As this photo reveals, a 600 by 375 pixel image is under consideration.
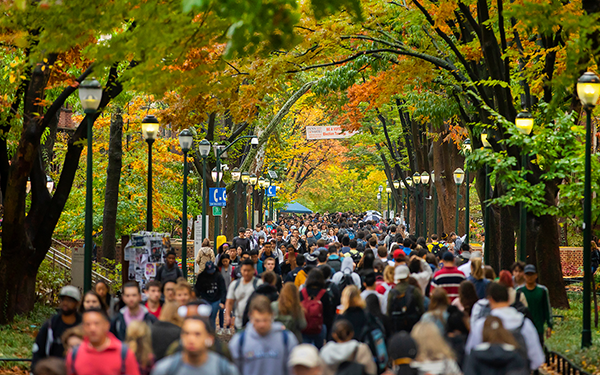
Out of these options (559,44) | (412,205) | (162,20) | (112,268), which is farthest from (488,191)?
(412,205)

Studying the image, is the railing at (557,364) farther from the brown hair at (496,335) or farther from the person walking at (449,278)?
the brown hair at (496,335)

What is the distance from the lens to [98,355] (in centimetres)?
576

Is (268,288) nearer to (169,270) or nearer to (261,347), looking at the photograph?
(169,270)

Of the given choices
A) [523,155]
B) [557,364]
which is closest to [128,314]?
[557,364]

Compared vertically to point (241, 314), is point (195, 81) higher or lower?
higher

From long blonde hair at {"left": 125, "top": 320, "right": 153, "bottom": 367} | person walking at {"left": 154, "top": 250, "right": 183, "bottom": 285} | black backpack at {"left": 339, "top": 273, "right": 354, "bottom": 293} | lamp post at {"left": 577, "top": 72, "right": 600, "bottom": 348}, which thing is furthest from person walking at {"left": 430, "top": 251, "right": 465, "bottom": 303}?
long blonde hair at {"left": 125, "top": 320, "right": 153, "bottom": 367}

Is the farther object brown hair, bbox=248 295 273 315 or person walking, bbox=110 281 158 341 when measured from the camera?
person walking, bbox=110 281 158 341

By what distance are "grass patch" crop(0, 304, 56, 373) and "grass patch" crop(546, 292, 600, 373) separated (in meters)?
8.04

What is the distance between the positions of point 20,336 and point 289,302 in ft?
22.1

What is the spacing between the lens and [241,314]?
10.5 m

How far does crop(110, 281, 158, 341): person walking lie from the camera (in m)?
8.05

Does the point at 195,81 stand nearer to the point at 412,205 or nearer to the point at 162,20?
the point at 162,20

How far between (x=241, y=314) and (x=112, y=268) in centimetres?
1258

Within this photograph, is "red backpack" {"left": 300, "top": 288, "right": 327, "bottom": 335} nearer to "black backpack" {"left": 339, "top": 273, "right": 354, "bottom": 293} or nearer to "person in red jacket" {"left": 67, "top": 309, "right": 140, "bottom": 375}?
"black backpack" {"left": 339, "top": 273, "right": 354, "bottom": 293}
